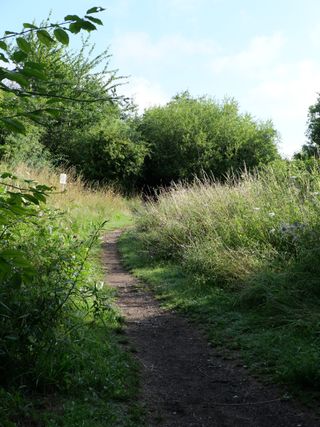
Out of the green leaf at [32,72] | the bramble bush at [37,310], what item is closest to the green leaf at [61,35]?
the green leaf at [32,72]

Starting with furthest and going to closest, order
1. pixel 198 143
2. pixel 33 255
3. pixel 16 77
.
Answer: pixel 198 143, pixel 33 255, pixel 16 77

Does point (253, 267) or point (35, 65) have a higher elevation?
point (35, 65)

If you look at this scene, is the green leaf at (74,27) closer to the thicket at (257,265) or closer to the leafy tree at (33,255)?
the leafy tree at (33,255)

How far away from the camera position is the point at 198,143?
28.4 metres

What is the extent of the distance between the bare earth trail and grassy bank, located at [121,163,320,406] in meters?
0.25

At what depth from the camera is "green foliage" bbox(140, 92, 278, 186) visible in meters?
28.7

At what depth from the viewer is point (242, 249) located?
7594 mm

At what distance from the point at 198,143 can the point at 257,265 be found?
72.0 ft

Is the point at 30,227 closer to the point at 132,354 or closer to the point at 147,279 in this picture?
the point at 132,354

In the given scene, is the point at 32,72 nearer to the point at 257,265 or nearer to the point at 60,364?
the point at 60,364

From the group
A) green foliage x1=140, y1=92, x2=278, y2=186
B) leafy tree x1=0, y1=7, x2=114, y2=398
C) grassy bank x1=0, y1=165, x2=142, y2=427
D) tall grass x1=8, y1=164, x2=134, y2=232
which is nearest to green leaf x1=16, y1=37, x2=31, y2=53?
leafy tree x1=0, y1=7, x2=114, y2=398

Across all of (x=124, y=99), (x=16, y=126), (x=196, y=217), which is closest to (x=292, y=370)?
(x=124, y=99)

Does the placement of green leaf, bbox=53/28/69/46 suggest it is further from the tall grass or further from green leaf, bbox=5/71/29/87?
the tall grass

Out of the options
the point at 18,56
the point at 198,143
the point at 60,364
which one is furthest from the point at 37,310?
the point at 198,143
